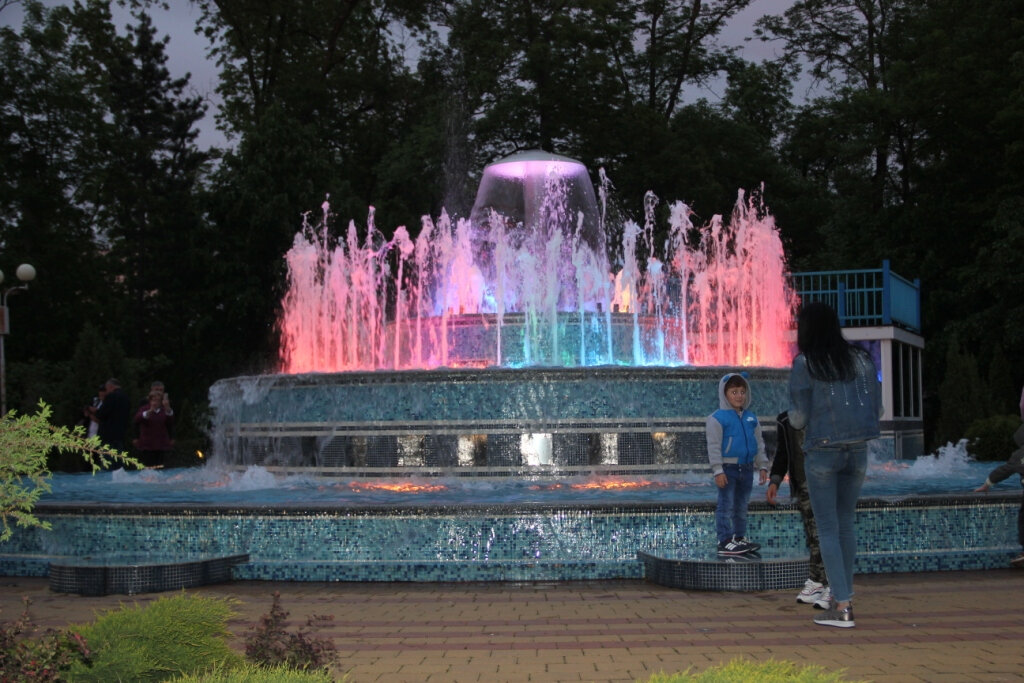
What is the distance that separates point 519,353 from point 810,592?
413 inches

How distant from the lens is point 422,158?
36.1 meters

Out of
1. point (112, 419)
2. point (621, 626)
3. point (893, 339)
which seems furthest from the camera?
point (893, 339)

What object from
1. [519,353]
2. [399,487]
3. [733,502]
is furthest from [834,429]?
[519,353]

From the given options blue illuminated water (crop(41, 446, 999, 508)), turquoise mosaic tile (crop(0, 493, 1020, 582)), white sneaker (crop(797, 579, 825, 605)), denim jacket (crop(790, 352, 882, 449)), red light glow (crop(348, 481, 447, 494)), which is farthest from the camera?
red light glow (crop(348, 481, 447, 494))

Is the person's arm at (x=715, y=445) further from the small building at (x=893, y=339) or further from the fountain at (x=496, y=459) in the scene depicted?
the small building at (x=893, y=339)

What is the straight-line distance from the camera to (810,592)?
7520mm

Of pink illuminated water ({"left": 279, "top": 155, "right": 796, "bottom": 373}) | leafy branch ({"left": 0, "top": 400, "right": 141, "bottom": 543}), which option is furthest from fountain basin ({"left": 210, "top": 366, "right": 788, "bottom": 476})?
leafy branch ({"left": 0, "top": 400, "right": 141, "bottom": 543})

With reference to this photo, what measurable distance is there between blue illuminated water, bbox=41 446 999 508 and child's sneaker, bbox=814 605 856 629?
3839 millimetres

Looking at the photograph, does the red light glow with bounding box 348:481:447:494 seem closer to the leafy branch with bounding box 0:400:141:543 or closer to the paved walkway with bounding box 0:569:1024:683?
the paved walkway with bounding box 0:569:1024:683

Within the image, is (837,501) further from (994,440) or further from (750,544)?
(994,440)

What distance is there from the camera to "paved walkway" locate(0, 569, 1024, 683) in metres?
5.82

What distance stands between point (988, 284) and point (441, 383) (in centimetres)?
2068

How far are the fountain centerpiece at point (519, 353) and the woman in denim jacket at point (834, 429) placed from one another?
662cm

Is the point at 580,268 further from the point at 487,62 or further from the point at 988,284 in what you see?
the point at 487,62
